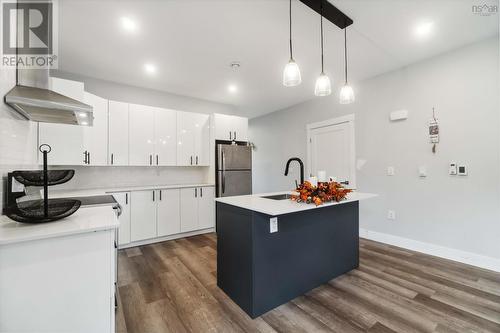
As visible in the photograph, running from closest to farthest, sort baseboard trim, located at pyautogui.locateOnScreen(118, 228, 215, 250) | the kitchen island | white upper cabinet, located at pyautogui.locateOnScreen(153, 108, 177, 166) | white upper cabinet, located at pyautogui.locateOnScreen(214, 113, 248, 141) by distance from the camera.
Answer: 1. the kitchen island
2. baseboard trim, located at pyautogui.locateOnScreen(118, 228, 215, 250)
3. white upper cabinet, located at pyautogui.locateOnScreen(153, 108, 177, 166)
4. white upper cabinet, located at pyautogui.locateOnScreen(214, 113, 248, 141)

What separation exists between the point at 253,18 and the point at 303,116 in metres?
2.85

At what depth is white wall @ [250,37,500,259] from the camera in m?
2.49

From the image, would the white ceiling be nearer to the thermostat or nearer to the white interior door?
the white interior door

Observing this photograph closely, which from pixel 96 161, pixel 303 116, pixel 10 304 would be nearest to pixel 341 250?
pixel 10 304

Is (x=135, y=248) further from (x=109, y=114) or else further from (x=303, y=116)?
(x=303, y=116)

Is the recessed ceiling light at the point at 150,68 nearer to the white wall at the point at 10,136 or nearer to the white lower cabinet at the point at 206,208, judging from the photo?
the white wall at the point at 10,136

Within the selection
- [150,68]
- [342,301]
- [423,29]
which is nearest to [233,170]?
[150,68]

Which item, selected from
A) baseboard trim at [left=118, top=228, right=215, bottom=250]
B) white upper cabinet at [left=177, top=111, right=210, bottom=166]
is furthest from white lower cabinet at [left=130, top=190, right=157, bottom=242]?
white upper cabinet at [left=177, top=111, right=210, bottom=166]

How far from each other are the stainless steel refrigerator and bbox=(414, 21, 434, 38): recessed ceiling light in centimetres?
285

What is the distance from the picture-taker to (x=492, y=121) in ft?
8.05

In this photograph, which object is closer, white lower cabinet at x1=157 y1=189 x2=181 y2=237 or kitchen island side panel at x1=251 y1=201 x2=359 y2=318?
kitchen island side panel at x1=251 y1=201 x2=359 y2=318

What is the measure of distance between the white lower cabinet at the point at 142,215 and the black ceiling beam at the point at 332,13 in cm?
317

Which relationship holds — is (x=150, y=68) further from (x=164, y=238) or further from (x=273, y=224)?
(x=273, y=224)

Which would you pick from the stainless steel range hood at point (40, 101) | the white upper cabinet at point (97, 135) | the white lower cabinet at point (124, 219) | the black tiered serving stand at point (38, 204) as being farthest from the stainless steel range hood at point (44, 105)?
the white lower cabinet at point (124, 219)
